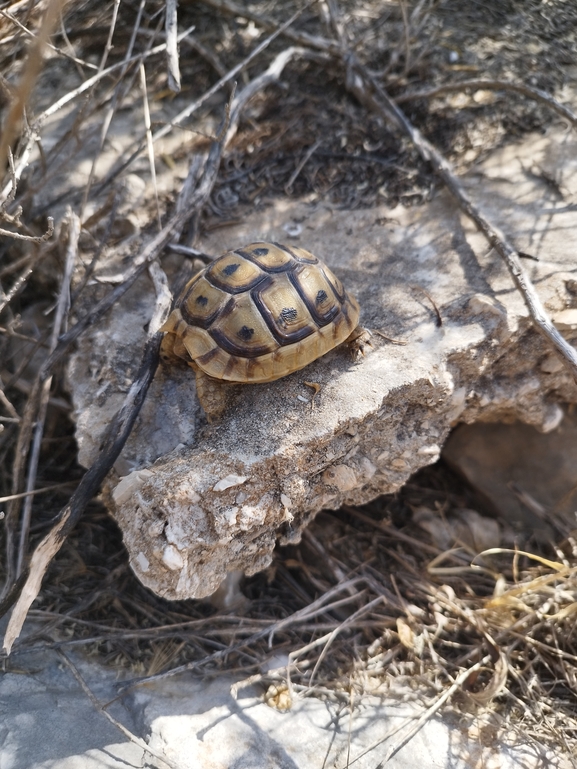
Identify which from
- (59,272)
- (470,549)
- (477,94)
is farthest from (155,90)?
(470,549)

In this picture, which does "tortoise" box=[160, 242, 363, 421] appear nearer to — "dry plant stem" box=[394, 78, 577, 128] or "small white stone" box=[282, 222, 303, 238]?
"small white stone" box=[282, 222, 303, 238]

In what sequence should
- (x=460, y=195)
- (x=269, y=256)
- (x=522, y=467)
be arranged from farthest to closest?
(x=522, y=467)
(x=460, y=195)
(x=269, y=256)

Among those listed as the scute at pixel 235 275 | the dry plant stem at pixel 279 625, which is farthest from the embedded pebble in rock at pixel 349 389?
the scute at pixel 235 275

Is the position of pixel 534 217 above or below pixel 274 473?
below

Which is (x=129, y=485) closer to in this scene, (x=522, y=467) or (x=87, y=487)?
(x=87, y=487)

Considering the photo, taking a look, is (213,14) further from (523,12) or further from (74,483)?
(74,483)

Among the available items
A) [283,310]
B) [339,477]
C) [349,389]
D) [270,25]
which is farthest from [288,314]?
[270,25]

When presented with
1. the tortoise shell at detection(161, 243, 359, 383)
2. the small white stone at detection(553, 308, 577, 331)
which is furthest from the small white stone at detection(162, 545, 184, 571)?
the small white stone at detection(553, 308, 577, 331)
